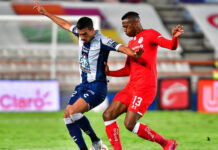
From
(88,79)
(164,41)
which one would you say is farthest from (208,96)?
(164,41)

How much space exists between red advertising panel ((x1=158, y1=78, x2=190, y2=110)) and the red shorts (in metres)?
8.45

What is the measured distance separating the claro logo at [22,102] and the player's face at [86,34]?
28.8 ft

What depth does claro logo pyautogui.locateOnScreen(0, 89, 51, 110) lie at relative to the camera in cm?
1462

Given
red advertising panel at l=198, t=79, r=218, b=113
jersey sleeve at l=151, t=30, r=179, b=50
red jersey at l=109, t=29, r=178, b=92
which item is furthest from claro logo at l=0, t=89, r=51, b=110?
jersey sleeve at l=151, t=30, r=179, b=50

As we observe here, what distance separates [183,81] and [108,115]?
8810mm

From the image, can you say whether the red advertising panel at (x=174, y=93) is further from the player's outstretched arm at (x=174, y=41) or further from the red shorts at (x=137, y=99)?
the player's outstretched arm at (x=174, y=41)

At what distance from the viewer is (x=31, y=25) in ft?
69.8

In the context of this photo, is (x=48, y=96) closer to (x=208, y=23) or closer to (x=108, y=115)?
(x=108, y=115)

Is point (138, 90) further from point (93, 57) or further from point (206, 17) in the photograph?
Answer: point (206, 17)

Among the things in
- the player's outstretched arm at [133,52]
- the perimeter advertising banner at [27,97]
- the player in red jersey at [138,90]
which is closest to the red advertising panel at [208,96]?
the perimeter advertising banner at [27,97]

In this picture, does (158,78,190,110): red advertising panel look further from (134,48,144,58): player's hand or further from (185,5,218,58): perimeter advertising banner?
(134,48,144,58): player's hand

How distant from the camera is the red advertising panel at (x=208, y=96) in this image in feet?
46.7

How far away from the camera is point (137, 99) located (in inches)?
241

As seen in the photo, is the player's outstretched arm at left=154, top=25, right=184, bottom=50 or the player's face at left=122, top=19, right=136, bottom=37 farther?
the player's face at left=122, top=19, right=136, bottom=37
